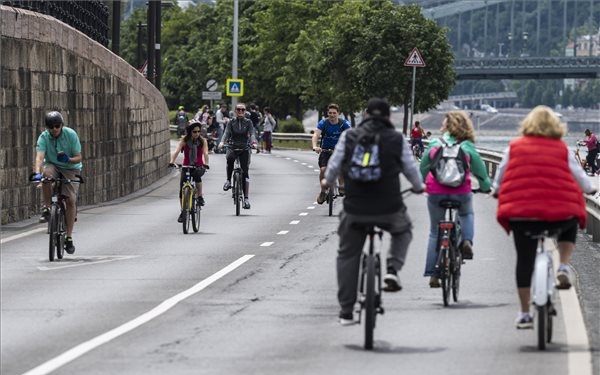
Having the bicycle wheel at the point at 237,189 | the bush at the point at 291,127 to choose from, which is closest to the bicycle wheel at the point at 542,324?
the bicycle wheel at the point at 237,189

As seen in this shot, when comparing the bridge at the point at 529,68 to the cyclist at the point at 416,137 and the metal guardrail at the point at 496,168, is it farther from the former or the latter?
the cyclist at the point at 416,137

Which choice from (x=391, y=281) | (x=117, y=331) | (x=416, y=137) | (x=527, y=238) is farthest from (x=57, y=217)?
(x=416, y=137)

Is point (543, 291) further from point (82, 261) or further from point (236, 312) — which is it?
point (82, 261)

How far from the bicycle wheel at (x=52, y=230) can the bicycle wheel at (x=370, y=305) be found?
22.5 feet

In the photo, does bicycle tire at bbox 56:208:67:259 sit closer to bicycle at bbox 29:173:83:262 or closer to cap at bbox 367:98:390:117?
bicycle at bbox 29:173:83:262

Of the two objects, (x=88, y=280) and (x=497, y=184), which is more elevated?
(x=497, y=184)

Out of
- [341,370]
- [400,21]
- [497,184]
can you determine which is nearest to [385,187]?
[497,184]

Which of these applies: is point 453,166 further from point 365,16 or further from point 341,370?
point 365,16

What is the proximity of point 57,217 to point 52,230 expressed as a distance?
0.78 feet

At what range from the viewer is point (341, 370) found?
9602mm

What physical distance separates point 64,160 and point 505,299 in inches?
210

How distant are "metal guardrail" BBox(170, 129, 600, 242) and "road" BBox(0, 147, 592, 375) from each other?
1171 mm

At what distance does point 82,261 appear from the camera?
17.2 m

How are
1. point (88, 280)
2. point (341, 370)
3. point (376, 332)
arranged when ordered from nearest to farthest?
1. point (341, 370)
2. point (376, 332)
3. point (88, 280)
